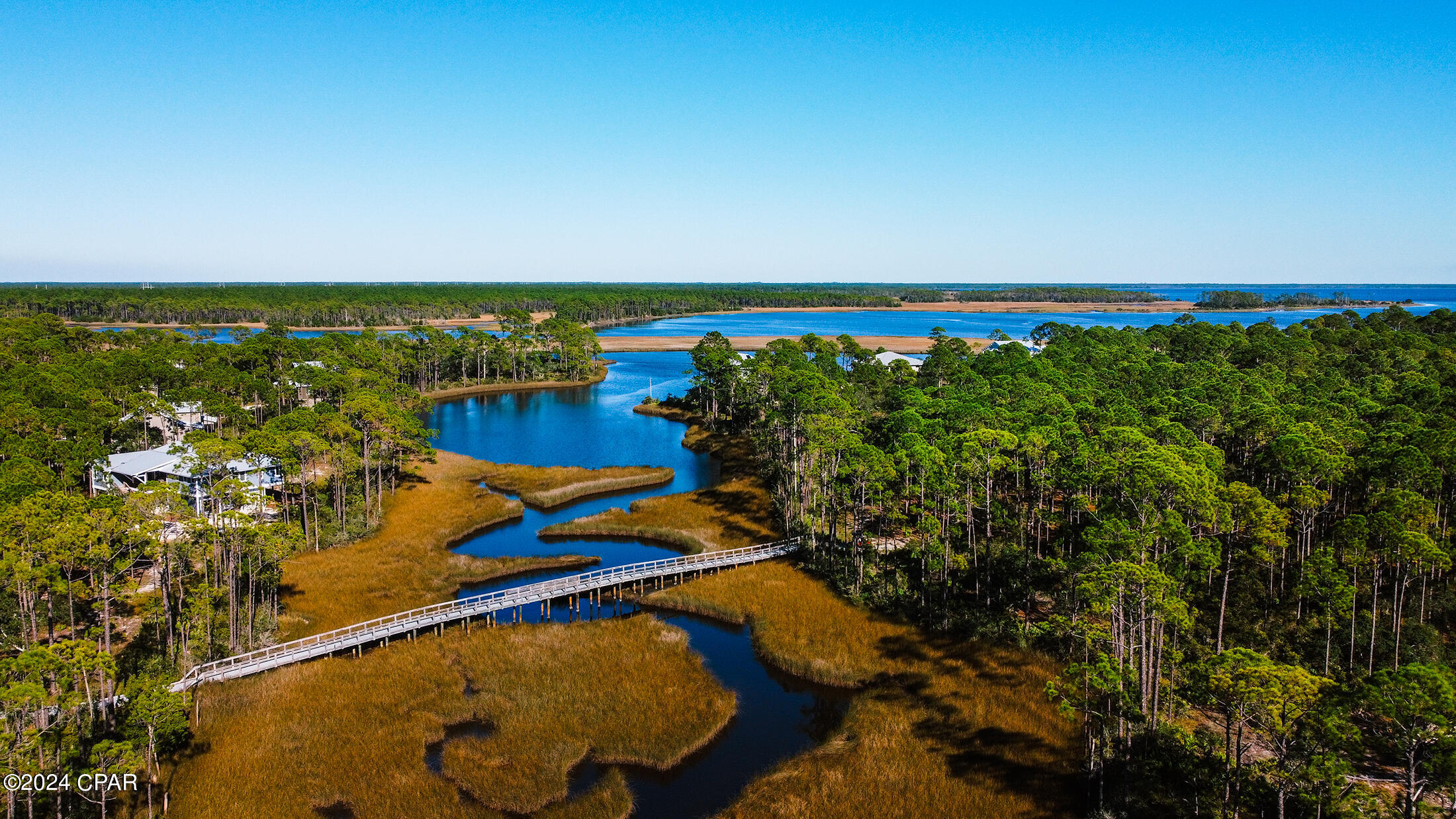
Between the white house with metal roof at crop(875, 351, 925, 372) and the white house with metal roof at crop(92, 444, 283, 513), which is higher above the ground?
the white house with metal roof at crop(875, 351, 925, 372)

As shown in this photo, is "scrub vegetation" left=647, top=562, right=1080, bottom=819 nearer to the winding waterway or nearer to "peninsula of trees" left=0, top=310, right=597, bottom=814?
the winding waterway

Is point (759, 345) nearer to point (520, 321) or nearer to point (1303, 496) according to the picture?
point (520, 321)

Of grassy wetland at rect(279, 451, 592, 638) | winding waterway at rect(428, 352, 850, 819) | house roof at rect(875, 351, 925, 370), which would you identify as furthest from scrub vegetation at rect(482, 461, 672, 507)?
house roof at rect(875, 351, 925, 370)

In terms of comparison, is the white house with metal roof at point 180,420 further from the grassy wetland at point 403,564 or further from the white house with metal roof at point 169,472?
the grassy wetland at point 403,564

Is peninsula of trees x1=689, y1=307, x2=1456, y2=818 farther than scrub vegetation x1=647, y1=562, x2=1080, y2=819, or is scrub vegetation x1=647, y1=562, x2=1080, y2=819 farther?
scrub vegetation x1=647, y1=562, x2=1080, y2=819

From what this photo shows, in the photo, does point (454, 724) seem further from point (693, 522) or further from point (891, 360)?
point (891, 360)

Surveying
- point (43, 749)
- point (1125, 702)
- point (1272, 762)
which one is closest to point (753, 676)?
point (1125, 702)

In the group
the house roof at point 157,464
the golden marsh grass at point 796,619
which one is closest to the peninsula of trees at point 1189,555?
the golden marsh grass at point 796,619
